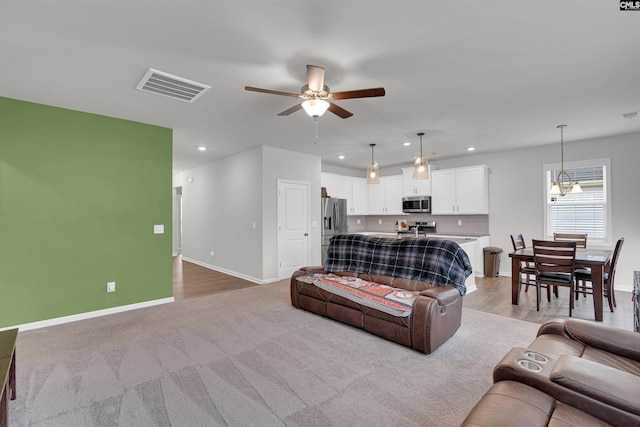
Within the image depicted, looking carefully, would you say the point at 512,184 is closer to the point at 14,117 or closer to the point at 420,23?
the point at 420,23

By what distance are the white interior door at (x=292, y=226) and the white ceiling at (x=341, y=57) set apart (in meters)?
1.85

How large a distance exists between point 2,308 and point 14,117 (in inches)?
86.2

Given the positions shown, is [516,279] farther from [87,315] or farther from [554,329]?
[87,315]

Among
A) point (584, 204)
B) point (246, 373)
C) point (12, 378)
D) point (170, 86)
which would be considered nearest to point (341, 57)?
point (170, 86)

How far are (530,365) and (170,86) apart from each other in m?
3.73

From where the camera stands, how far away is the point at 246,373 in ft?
8.07

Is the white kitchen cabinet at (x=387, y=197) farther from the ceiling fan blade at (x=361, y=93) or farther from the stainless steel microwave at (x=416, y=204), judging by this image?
the ceiling fan blade at (x=361, y=93)

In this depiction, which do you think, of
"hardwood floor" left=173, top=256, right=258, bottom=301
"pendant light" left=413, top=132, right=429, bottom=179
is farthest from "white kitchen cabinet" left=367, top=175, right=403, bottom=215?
"hardwood floor" left=173, top=256, right=258, bottom=301

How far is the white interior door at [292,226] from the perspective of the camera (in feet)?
19.4

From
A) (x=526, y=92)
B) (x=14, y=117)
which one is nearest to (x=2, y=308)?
(x=14, y=117)

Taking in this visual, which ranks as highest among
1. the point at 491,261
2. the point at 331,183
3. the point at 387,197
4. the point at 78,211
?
the point at 331,183

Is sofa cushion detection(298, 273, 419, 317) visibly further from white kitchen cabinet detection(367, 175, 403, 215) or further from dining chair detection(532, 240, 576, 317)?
white kitchen cabinet detection(367, 175, 403, 215)

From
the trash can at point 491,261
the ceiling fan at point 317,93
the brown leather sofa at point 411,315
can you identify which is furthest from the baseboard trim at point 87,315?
the trash can at point 491,261

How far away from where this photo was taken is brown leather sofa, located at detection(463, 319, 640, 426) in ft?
3.65
